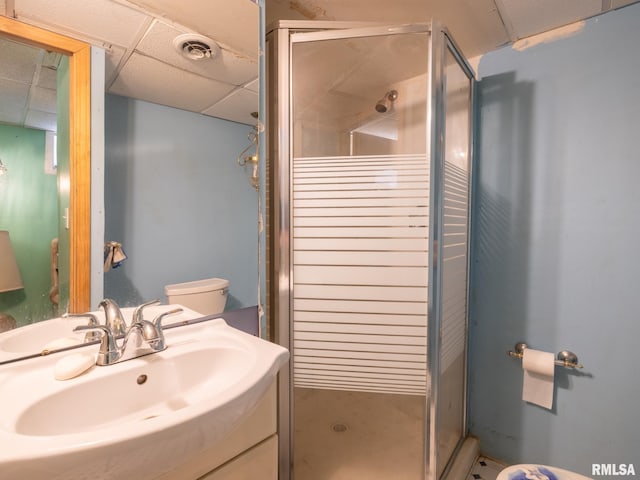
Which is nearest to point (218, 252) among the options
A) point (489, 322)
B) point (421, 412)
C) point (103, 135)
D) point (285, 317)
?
point (285, 317)

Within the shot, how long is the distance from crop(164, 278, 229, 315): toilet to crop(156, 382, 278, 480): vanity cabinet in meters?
Answer: 0.38

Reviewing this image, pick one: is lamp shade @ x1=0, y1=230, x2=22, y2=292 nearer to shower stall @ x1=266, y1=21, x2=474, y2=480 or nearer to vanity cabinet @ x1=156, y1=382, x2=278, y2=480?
vanity cabinet @ x1=156, y1=382, x2=278, y2=480

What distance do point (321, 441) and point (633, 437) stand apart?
53.5 inches

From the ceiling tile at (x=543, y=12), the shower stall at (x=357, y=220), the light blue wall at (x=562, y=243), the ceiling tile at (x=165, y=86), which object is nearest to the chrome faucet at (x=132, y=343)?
the shower stall at (x=357, y=220)

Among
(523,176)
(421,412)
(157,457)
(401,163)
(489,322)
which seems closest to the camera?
(157,457)

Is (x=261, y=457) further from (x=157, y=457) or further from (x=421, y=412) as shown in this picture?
(x=421, y=412)

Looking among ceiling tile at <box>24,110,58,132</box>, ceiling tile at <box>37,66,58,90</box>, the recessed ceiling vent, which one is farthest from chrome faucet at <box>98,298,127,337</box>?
the recessed ceiling vent

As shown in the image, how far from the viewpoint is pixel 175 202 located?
40.4 inches

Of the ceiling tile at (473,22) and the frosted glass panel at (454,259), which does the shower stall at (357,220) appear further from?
the ceiling tile at (473,22)

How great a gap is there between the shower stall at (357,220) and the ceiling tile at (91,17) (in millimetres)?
483

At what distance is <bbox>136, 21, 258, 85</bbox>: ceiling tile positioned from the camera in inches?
37.1

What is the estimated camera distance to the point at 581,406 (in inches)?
54.0

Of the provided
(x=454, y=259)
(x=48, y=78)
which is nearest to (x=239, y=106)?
(x=48, y=78)

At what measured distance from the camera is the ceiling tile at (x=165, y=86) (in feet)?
3.01
